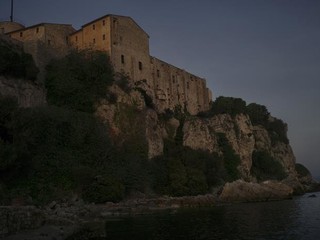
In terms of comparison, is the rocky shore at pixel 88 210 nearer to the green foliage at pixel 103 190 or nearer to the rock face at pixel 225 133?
the green foliage at pixel 103 190

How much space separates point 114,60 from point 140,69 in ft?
18.4

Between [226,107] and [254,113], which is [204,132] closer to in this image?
[226,107]

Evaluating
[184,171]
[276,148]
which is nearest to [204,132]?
[184,171]

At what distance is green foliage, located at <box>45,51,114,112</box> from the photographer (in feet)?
138

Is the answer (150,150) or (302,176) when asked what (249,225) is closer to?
(150,150)

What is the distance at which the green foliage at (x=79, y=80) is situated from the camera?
42.0 meters

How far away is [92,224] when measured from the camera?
67.6ft

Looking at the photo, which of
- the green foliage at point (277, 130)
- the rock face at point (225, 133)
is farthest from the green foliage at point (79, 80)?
the green foliage at point (277, 130)

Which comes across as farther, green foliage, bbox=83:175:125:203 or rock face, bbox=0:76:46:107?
rock face, bbox=0:76:46:107

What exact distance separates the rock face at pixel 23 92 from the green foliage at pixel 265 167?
40.1 meters

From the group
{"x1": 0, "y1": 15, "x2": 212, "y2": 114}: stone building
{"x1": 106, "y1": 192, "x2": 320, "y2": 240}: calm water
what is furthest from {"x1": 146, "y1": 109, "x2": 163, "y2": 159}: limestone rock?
{"x1": 106, "y1": 192, "x2": 320, "y2": 240}: calm water

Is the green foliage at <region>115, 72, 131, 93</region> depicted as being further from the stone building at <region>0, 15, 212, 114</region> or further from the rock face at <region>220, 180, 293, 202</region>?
the rock face at <region>220, 180, 293, 202</region>

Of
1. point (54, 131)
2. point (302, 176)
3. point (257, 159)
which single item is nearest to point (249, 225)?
point (54, 131)

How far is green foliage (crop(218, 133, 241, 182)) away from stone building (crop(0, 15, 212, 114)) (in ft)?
31.6
